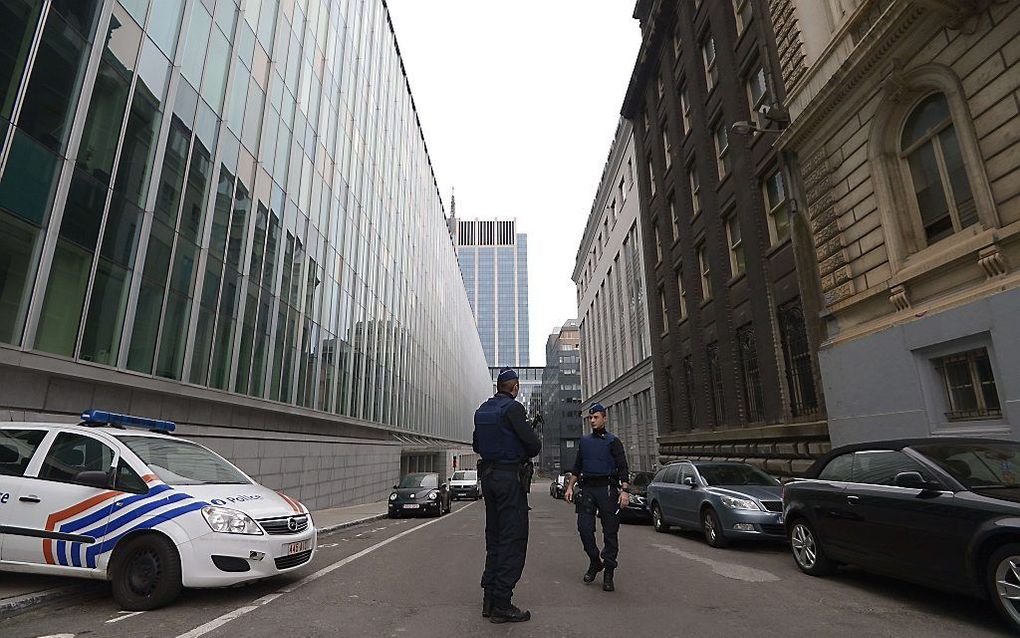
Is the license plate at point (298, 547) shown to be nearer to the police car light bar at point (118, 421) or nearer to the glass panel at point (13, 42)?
the police car light bar at point (118, 421)

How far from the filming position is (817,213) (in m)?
12.9

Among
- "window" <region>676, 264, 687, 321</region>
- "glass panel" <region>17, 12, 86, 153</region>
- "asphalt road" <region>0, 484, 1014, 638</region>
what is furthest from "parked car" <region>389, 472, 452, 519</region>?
"glass panel" <region>17, 12, 86, 153</region>

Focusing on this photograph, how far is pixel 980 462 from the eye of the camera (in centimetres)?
506

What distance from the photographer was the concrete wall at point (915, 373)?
8.09 metres

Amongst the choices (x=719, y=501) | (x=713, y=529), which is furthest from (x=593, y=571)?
(x=713, y=529)

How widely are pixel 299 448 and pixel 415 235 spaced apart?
78.9 ft

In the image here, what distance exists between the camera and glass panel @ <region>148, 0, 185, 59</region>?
1092 centimetres

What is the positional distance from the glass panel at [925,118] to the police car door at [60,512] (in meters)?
13.4

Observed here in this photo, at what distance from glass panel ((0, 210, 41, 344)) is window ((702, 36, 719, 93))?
19513 mm

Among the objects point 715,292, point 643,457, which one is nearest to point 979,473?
Answer: point 715,292

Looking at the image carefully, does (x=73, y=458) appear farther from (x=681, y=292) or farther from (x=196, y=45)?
(x=681, y=292)

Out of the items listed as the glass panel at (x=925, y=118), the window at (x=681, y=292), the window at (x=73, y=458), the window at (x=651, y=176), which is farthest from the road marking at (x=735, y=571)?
the window at (x=651, y=176)

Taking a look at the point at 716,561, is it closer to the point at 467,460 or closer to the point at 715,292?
the point at 715,292

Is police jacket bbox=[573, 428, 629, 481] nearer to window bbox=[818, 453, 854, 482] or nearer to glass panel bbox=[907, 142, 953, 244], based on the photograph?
window bbox=[818, 453, 854, 482]
